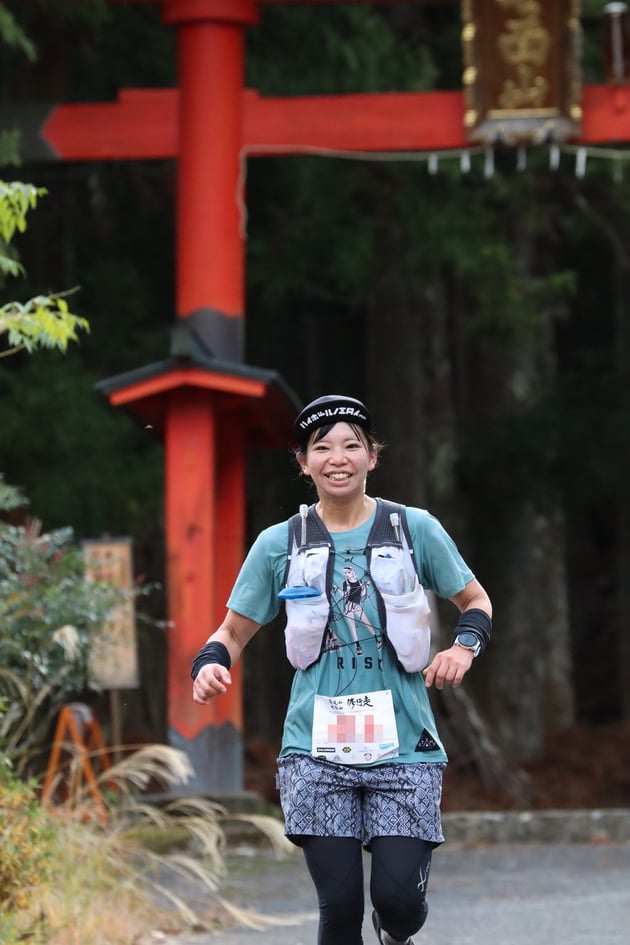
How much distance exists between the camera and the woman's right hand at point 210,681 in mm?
4977

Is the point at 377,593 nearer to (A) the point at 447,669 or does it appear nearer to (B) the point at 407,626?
(B) the point at 407,626

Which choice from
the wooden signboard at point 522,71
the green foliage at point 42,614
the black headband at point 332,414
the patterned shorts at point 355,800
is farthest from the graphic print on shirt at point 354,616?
the wooden signboard at point 522,71

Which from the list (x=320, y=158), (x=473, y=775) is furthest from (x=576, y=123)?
(x=473, y=775)

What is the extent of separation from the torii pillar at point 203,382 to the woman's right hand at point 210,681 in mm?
6549

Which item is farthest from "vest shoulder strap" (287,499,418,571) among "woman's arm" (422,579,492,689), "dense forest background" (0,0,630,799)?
"dense forest background" (0,0,630,799)

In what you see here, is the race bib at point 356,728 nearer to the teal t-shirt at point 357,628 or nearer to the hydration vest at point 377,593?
the teal t-shirt at point 357,628

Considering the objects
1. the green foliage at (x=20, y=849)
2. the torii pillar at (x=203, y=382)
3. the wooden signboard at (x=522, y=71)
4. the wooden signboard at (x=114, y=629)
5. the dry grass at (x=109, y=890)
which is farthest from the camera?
the wooden signboard at (x=522, y=71)

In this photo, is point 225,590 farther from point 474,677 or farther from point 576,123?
point 474,677

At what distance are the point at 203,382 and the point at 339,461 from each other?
21.3ft

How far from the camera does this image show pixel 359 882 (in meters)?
5.12

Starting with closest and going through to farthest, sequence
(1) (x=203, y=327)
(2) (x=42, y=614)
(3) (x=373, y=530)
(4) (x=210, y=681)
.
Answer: (4) (x=210, y=681) → (3) (x=373, y=530) → (2) (x=42, y=614) → (1) (x=203, y=327)

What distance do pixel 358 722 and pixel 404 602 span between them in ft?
1.14

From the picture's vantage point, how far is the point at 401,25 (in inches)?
668

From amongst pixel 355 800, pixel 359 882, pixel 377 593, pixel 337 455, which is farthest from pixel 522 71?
pixel 359 882
